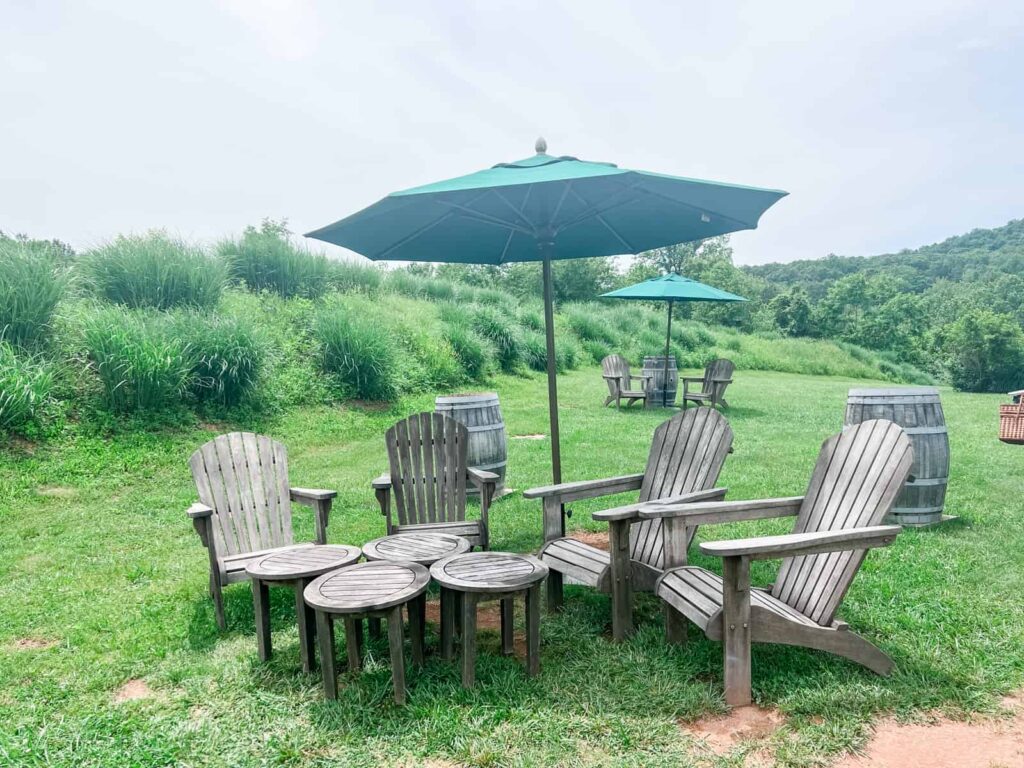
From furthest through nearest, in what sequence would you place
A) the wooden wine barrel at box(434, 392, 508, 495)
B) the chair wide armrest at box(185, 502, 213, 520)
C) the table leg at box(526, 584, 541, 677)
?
1. the wooden wine barrel at box(434, 392, 508, 495)
2. the chair wide armrest at box(185, 502, 213, 520)
3. the table leg at box(526, 584, 541, 677)

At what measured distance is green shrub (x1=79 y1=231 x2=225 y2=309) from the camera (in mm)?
9477

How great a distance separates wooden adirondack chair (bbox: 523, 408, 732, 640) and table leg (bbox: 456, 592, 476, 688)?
2.13 ft

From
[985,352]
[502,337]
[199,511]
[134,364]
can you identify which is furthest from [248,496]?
[985,352]

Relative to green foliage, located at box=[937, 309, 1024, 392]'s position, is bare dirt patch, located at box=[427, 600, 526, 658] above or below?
below

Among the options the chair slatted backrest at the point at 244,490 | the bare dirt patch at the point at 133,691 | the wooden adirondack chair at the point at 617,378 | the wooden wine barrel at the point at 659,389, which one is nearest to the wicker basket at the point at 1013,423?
the chair slatted backrest at the point at 244,490

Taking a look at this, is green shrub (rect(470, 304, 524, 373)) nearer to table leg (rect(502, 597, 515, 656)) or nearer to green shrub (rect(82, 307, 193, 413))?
green shrub (rect(82, 307, 193, 413))

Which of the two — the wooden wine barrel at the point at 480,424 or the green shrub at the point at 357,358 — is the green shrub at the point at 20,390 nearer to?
the green shrub at the point at 357,358

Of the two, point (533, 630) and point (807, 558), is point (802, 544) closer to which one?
point (807, 558)

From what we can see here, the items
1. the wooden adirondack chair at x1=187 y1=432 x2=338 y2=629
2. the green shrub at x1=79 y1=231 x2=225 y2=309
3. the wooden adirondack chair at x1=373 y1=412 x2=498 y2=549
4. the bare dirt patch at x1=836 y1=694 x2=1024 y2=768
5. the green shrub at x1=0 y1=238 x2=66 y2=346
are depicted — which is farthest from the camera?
the green shrub at x1=79 y1=231 x2=225 y2=309

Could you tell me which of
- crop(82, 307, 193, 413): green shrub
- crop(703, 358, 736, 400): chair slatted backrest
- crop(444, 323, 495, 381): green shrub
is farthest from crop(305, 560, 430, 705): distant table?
crop(444, 323, 495, 381): green shrub

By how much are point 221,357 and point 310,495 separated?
17.4ft

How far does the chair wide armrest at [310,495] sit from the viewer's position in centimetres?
347

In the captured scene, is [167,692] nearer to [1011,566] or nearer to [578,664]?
[578,664]

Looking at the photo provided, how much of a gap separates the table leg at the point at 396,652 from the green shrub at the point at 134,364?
6.07 meters
